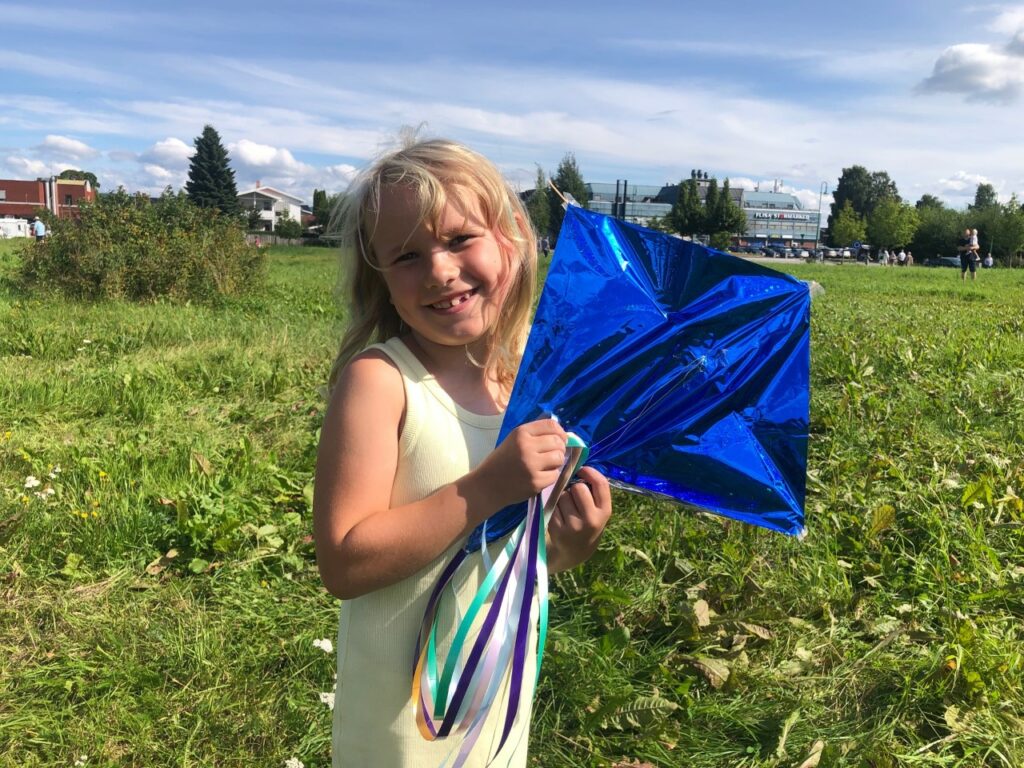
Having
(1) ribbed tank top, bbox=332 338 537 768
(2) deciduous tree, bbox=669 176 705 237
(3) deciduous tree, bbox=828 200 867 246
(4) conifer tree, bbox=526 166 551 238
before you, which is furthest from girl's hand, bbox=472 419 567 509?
(3) deciduous tree, bbox=828 200 867 246

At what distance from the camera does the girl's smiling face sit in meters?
1.18

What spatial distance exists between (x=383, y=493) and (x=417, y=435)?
0.11 metres

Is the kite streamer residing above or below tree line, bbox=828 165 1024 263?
below

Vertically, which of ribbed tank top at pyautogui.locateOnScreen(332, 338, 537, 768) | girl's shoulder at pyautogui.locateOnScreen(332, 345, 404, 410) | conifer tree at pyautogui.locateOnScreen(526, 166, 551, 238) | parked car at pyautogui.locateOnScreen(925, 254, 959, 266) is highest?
parked car at pyautogui.locateOnScreen(925, 254, 959, 266)

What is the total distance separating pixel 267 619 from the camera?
8.65ft

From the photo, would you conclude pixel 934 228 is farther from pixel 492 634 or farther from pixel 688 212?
pixel 492 634

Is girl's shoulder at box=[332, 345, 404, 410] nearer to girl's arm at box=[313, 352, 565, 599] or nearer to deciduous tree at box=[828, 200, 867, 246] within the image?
girl's arm at box=[313, 352, 565, 599]

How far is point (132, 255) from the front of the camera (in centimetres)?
1011

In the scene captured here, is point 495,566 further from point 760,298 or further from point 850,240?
point 850,240

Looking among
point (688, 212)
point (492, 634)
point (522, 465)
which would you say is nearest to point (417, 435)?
point (522, 465)

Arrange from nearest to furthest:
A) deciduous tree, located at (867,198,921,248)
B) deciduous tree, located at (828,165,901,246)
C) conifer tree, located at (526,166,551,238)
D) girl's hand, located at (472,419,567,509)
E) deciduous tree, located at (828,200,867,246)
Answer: girl's hand, located at (472,419,567,509) < conifer tree, located at (526,166,551,238) < deciduous tree, located at (867,198,921,248) < deciduous tree, located at (828,200,867,246) < deciduous tree, located at (828,165,901,246)

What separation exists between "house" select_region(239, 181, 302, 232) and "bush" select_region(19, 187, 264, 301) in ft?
286

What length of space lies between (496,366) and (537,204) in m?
0.42

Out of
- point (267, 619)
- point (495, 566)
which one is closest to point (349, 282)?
point (495, 566)
